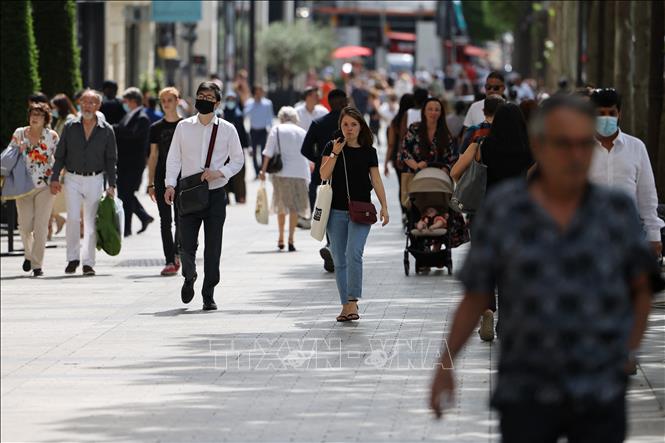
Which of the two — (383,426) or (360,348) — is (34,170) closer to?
(360,348)

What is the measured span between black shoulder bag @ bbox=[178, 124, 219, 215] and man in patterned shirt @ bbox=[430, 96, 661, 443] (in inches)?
330

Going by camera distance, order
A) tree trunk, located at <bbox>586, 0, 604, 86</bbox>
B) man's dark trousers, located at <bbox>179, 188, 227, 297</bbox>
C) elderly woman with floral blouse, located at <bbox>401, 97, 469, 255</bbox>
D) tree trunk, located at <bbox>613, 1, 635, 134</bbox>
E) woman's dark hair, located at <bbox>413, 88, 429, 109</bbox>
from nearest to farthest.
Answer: man's dark trousers, located at <bbox>179, 188, 227, 297</bbox>
elderly woman with floral blouse, located at <bbox>401, 97, 469, 255</bbox>
woman's dark hair, located at <bbox>413, 88, 429, 109</bbox>
tree trunk, located at <bbox>613, 1, 635, 134</bbox>
tree trunk, located at <bbox>586, 0, 604, 86</bbox>

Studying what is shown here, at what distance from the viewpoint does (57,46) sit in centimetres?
2692

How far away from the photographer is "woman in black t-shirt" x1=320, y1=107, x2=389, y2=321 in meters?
13.0

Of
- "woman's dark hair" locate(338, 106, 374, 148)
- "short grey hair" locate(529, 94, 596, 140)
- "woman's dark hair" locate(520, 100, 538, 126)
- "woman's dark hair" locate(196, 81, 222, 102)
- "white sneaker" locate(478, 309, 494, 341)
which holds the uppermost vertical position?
"short grey hair" locate(529, 94, 596, 140)

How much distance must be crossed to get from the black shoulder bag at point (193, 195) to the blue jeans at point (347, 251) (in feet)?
3.52

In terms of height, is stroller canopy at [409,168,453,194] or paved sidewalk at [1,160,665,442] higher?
stroller canopy at [409,168,453,194]

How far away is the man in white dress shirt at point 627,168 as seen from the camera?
973cm

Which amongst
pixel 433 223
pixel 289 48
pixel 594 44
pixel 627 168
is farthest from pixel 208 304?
pixel 289 48

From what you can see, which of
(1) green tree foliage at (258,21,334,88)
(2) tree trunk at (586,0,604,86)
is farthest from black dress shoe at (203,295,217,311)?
(1) green tree foliage at (258,21,334,88)

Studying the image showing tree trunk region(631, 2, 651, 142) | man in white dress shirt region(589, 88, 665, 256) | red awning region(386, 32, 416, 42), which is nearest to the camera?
man in white dress shirt region(589, 88, 665, 256)

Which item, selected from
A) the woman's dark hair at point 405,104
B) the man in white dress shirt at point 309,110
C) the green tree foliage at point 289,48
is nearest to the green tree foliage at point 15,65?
the man in white dress shirt at point 309,110

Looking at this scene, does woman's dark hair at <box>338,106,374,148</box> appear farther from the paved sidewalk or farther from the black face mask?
the paved sidewalk

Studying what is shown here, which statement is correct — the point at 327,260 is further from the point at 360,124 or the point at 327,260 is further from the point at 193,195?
the point at 360,124
